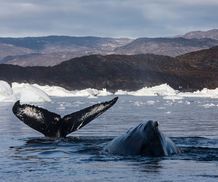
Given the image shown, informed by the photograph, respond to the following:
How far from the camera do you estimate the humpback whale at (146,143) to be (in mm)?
10516

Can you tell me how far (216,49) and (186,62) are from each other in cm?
1213

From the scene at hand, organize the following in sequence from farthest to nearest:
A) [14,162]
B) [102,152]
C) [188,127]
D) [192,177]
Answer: [188,127] < [102,152] < [14,162] < [192,177]

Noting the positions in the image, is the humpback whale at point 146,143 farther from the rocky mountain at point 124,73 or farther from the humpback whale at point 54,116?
the rocky mountain at point 124,73

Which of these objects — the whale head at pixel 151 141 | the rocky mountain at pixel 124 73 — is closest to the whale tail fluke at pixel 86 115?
the whale head at pixel 151 141

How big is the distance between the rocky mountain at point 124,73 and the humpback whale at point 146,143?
100116mm

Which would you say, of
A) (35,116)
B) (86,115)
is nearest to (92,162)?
(86,115)

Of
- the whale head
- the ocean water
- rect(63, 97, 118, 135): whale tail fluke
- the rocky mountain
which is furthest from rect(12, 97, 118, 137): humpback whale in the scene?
the rocky mountain

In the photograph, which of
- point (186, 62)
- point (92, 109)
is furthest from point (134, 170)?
point (186, 62)

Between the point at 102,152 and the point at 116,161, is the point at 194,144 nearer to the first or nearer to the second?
the point at 102,152

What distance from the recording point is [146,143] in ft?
34.7

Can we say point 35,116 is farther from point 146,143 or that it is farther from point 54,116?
point 146,143

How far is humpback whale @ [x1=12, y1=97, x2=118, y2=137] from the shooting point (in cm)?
1270

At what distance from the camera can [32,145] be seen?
1297 cm

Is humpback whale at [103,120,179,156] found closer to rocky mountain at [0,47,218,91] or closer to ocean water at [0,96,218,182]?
ocean water at [0,96,218,182]
